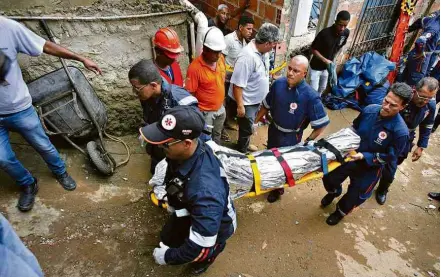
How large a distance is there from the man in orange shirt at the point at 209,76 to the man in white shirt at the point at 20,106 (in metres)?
1.09

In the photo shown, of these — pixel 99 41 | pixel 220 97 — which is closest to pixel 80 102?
pixel 99 41

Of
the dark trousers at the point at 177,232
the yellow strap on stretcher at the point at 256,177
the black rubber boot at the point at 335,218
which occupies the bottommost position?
the black rubber boot at the point at 335,218

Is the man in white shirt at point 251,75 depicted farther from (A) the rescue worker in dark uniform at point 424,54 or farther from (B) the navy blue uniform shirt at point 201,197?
(A) the rescue worker in dark uniform at point 424,54

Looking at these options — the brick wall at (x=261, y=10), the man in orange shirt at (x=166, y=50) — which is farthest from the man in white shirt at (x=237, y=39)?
the man in orange shirt at (x=166, y=50)

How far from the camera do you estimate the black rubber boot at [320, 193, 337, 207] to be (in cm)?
386

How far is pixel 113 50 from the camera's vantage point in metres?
3.88

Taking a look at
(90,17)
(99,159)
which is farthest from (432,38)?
(99,159)

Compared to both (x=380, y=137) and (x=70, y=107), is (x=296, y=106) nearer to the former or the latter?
(x=380, y=137)

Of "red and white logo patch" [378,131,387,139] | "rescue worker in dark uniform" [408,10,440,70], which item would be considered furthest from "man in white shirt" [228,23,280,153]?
"rescue worker in dark uniform" [408,10,440,70]

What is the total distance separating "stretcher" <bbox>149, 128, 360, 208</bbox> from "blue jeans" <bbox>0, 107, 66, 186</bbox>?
3.99 ft

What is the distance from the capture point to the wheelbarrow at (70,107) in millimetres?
3316

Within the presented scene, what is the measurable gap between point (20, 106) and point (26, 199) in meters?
1.00

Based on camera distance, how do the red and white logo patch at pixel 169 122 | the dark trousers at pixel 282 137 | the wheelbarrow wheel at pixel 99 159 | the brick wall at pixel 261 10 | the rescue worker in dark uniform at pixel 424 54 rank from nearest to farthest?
the red and white logo patch at pixel 169 122, the wheelbarrow wheel at pixel 99 159, the dark trousers at pixel 282 137, the brick wall at pixel 261 10, the rescue worker in dark uniform at pixel 424 54

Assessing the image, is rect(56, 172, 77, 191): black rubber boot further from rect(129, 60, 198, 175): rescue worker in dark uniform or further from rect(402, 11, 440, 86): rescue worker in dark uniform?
rect(402, 11, 440, 86): rescue worker in dark uniform
